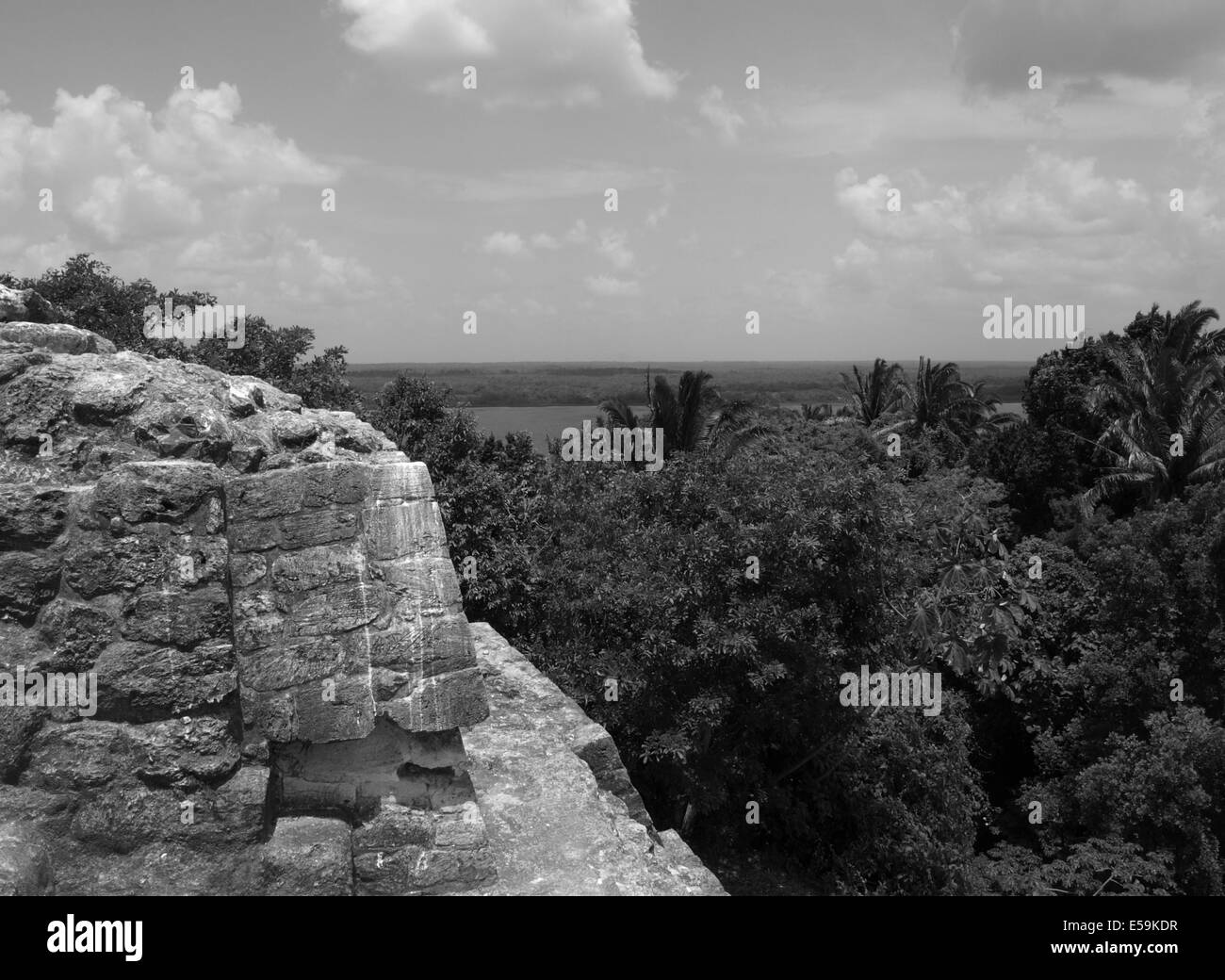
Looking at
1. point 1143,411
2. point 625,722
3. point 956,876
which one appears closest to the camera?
point 625,722

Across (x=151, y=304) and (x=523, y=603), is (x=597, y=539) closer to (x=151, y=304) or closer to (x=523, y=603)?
(x=523, y=603)

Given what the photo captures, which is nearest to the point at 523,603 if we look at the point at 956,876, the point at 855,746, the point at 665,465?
the point at 665,465

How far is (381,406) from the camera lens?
19109mm

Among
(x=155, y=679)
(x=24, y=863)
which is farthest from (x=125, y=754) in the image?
(x=24, y=863)

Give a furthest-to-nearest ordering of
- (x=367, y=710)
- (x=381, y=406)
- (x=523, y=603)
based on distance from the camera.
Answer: (x=381, y=406) → (x=523, y=603) → (x=367, y=710)

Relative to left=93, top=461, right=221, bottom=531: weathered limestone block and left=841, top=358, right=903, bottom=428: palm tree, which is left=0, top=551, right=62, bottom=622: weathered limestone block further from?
left=841, top=358, right=903, bottom=428: palm tree

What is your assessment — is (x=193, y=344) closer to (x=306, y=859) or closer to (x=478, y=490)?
(x=478, y=490)

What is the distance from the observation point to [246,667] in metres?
4.16

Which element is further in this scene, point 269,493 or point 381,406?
point 381,406

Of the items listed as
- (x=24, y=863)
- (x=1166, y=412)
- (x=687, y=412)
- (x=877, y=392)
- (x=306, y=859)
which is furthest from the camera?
(x=877, y=392)

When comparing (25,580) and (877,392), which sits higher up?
(877,392)

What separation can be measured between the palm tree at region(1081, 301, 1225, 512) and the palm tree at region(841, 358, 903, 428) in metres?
8.61

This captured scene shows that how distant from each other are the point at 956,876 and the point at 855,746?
85.9 inches

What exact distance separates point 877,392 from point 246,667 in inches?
1323
